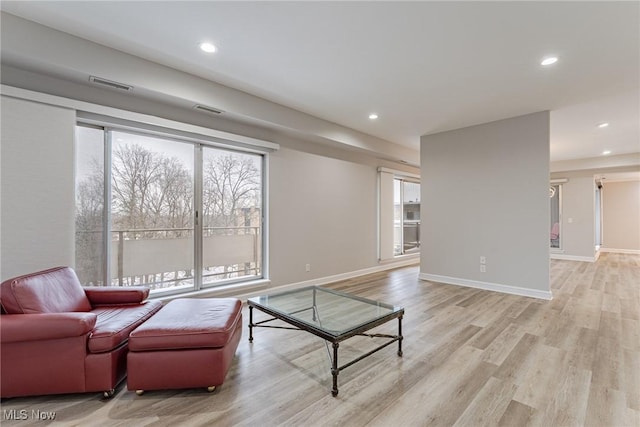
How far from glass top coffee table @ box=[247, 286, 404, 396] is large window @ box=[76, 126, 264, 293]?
1.33m

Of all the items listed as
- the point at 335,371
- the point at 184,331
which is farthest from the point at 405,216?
the point at 184,331

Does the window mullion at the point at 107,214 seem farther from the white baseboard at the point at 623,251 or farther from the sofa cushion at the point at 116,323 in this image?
the white baseboard at the point at 623,251

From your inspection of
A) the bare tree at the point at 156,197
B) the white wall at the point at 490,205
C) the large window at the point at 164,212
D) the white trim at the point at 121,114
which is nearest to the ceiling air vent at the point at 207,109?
the white trim at the point at 121,114

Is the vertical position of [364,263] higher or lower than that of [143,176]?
lower

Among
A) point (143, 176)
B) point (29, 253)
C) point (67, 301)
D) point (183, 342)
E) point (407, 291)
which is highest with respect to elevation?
point (143, 176)

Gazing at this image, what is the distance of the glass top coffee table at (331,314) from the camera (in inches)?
77.4

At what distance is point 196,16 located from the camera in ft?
7.26

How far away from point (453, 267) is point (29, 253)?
5.52m

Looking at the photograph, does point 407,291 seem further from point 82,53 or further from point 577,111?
point 82,53

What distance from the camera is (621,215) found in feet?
28.9

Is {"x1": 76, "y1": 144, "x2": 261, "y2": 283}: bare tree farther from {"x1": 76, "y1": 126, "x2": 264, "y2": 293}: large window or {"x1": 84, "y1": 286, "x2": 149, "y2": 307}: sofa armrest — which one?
{"x1": 84, "y1": 286, "x2": 149, "y2": 307}: sofa armrest

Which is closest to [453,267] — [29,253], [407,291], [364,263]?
[407,291]

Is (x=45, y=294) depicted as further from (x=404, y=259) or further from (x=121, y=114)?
(x=404, y=259)

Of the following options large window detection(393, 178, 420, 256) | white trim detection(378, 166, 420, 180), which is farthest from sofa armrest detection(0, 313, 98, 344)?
large window detection(393, 178, 420, 256)
